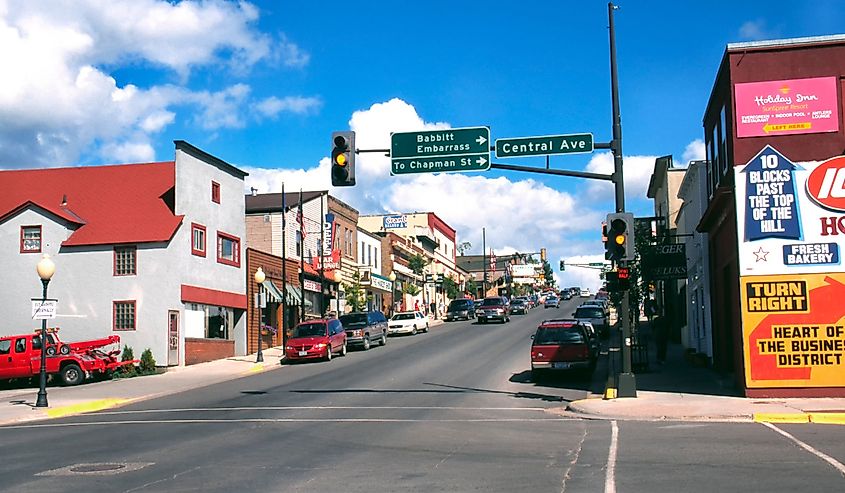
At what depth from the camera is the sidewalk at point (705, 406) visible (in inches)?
652

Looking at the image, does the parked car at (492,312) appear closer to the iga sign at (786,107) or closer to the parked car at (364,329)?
the parked car at (364,329)

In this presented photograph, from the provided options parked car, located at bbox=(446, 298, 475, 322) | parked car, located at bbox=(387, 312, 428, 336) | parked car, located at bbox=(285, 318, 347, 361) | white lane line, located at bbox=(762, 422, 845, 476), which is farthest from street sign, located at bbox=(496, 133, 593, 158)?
parked car, located at bbox=(446, 298, 475, 322)

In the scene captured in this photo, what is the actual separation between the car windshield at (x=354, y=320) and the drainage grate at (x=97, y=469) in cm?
2838

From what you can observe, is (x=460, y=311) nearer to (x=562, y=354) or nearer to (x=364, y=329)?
(x=364, y=329)

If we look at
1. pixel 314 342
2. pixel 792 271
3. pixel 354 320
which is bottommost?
pixel 314 342

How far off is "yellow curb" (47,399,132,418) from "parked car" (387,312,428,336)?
26.9 meters

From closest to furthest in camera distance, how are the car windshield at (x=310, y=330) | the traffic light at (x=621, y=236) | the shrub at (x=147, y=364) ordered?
the traffic light at (x=621, y=236), the shrub at (x=147, y=364), the car windshield at (x=310, y=330)

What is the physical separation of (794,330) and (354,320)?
2523 centimetres

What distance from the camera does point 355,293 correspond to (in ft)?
175

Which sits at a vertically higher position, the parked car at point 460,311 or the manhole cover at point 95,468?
the parked car at point 460,311

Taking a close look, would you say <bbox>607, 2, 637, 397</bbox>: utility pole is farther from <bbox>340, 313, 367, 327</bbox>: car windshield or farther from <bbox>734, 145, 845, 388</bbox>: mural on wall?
<bbox>340, 313, 367, 327</bbox>: car windshield

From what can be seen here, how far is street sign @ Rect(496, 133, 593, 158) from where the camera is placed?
20312 mm

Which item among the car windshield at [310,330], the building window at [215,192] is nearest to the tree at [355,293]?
the building window at [215,192]

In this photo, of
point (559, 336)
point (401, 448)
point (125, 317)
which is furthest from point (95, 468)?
point (125, 317)
